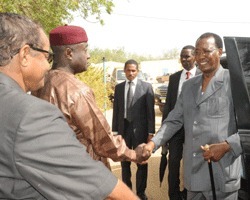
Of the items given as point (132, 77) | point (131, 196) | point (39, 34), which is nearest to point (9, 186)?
point (131, 196)

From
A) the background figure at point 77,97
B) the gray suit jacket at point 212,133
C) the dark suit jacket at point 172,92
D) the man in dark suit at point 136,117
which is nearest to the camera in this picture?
the background figure at point 77,97

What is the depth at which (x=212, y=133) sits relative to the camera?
2938 mm

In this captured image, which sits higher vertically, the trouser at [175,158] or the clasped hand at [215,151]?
the clasped hand at [215,151]

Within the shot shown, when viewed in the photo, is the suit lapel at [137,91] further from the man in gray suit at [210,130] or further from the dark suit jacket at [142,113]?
the man in gray suit at [210,130]

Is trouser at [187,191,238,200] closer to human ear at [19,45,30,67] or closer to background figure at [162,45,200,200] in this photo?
background figure at [162,45,200,200]

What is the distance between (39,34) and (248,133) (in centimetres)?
182

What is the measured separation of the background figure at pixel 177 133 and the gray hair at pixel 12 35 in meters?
3.84

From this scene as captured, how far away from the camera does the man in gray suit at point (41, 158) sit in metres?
1.10

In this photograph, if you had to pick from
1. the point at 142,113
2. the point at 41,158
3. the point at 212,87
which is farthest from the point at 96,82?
the point at 41,158

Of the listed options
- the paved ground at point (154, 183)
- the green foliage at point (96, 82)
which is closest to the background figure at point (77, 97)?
the paved ground at point (154, 183)

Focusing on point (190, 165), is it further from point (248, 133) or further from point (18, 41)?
point (18, 41)

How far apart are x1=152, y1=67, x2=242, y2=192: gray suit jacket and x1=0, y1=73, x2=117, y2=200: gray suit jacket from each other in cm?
185

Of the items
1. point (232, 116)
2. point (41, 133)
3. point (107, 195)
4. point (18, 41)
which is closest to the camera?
point (41, 133)

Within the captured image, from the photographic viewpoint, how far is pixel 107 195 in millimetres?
1239
